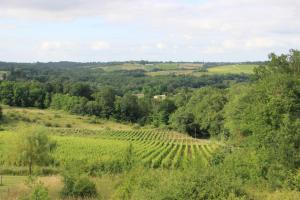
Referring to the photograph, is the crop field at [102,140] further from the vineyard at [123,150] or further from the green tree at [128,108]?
the green tree at [128,108]

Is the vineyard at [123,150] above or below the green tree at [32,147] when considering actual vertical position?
below

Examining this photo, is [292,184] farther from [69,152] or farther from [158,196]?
[69,152]

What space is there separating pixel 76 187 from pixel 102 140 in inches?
2086

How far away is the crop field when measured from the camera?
183 ft

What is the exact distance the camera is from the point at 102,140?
75.3 meters

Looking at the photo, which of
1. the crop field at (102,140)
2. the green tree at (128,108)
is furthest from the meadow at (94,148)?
the green tree at (128,108)

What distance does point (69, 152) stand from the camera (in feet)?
184

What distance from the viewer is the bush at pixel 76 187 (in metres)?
22.5

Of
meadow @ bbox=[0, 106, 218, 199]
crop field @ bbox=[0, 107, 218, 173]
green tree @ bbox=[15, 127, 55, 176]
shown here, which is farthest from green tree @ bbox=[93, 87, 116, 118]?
green tree @ bbox=[15, 127, 55, 176]

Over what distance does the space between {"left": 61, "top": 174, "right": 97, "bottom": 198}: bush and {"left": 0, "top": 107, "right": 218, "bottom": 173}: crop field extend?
2082 cm

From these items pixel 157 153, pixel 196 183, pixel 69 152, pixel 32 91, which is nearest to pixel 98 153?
pixel 69 152

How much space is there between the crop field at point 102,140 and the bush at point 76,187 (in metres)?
20.8

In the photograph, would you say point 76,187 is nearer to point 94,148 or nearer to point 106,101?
point 94,148

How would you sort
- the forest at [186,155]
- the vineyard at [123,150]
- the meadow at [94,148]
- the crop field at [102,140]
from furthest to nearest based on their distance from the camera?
the crop field at [102,140] → the vineyard at [123,150] → the meadow at [94,148] → the forest at [186,155]
